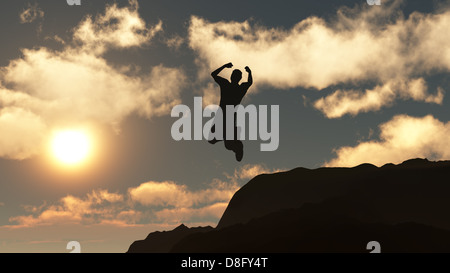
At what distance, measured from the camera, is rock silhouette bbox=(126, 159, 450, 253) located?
20812mm

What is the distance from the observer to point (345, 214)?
23.4 meters

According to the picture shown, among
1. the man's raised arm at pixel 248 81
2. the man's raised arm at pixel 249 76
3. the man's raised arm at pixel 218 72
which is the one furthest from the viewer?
the man's raised arm at pixel 249 76

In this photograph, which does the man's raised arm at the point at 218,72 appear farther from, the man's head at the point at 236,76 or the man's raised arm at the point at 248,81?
the man's raised arm at the point at 248,81

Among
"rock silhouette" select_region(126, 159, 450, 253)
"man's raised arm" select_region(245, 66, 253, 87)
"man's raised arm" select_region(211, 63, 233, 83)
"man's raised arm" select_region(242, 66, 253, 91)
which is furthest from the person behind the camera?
"rock silhouette" select_region(126, 159, 450, 253)

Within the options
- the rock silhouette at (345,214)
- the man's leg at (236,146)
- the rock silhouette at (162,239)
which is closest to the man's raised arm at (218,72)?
the man's leg at (236,146)

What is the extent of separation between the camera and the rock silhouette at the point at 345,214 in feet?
68.3

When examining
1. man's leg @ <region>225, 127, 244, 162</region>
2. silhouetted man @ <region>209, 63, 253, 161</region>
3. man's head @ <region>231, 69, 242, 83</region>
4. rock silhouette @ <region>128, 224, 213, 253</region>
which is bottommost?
rock silhouette @ <region>128, 224, 213, 253</region>

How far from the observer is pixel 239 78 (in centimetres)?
1870

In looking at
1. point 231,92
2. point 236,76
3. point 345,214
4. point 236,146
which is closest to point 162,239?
point 345,214

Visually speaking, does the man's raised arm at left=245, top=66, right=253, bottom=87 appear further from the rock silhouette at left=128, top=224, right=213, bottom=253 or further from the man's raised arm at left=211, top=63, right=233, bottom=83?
the rock silhouette at left=128, top=224, right=213, bottom=253

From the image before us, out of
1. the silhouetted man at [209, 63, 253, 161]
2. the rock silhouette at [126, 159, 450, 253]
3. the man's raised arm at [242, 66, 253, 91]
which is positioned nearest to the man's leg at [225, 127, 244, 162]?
the silhouetted man at [209, 63, 253, 161]
